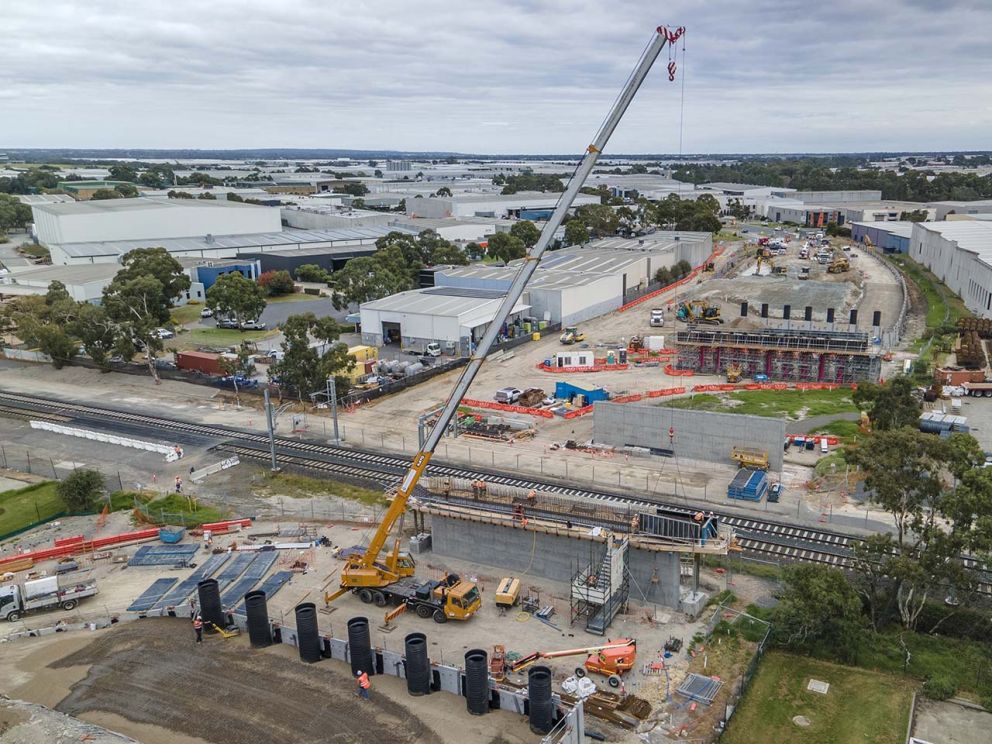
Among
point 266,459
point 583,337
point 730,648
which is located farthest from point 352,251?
point 730,648

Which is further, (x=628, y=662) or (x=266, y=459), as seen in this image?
→ (x=266, y=459)

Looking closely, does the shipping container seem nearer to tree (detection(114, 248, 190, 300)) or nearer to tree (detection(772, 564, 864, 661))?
tree (detection(114, 248, 190, 300))

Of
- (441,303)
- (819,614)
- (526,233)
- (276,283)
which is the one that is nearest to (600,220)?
(526,233)

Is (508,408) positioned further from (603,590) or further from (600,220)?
(600,220)

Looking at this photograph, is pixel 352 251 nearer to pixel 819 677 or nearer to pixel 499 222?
pixel 499 222

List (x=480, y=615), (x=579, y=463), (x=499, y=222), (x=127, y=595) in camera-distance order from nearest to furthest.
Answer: (x=480, y=615)
(x=127, y=595)
(x=579, y=463)
(x=499, y=222)

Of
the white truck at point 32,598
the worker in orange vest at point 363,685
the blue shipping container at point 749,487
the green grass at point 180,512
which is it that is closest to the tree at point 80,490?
the green grass at point 180,512

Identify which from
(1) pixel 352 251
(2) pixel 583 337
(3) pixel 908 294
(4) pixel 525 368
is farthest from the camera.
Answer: (1) pixel 352 251
